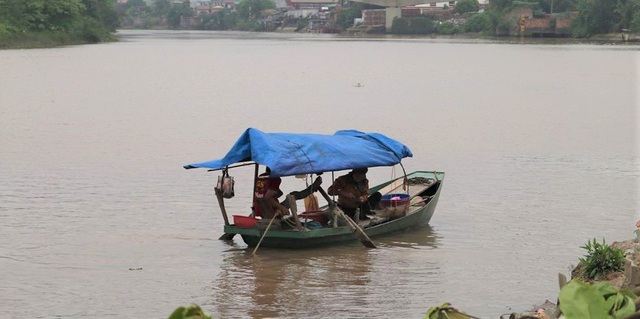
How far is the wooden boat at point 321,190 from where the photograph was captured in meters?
11.4

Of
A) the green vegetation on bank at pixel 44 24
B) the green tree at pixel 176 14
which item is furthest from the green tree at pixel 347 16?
the green vegetation on bank at pixel 44 24

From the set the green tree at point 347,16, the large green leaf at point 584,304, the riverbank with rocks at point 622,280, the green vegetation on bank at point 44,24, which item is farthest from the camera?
the green tree at point 347,16

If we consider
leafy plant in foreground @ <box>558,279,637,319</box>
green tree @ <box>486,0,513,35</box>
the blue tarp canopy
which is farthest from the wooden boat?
green tree @ <box>486,0,513,35</box>

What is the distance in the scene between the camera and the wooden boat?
1144cm

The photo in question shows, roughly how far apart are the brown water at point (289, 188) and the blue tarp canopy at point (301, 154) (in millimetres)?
925

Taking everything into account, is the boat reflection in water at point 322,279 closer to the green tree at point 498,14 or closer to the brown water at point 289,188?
the brown water at point 289,188

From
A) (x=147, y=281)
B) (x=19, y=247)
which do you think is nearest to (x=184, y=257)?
(x=147, y=281)

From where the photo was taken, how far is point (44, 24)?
2586 inches

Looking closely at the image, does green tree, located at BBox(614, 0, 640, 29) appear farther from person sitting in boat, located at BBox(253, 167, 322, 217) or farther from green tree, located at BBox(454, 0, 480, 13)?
person sitting in boat, located at BBox(253, 167, 322, 217)

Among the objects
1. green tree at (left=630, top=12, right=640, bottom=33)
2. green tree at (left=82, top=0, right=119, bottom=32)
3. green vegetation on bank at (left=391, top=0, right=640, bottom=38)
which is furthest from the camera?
green vegetation on bank at (left=391, top=0, right=640, bottom=38)

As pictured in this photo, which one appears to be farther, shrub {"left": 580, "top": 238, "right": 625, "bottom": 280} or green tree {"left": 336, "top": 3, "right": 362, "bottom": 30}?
green tree {"left": 336, "top": 3, "right": 362, "bottom": 30}

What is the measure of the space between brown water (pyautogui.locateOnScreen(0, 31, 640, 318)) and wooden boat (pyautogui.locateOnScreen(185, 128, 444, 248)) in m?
0.18

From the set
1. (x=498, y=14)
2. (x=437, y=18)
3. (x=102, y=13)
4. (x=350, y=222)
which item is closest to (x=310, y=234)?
(x=350, y=222)

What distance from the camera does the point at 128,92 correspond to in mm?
35031
